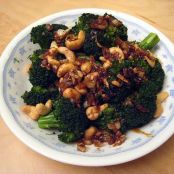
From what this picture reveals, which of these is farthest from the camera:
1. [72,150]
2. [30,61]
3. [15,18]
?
[15,18]

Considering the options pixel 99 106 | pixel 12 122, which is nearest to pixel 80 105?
pixel 99 106

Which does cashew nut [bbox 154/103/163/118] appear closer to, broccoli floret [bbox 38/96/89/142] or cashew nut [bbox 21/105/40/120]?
broccoli floret [bbox 38/96/89/142]

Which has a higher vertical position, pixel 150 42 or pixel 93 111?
pixel 150 42

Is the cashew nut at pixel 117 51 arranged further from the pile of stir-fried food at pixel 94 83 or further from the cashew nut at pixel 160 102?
the cashew nut at pixel 160 102

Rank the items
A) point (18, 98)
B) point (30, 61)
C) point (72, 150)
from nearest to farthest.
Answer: point (72, 150)
point (18, 98)
point (30, 61)

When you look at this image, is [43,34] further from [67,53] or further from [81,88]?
[81,88]

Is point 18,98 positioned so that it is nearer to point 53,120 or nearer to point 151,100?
point 53,120

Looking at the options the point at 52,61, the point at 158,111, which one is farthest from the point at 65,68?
the point at 158,111
